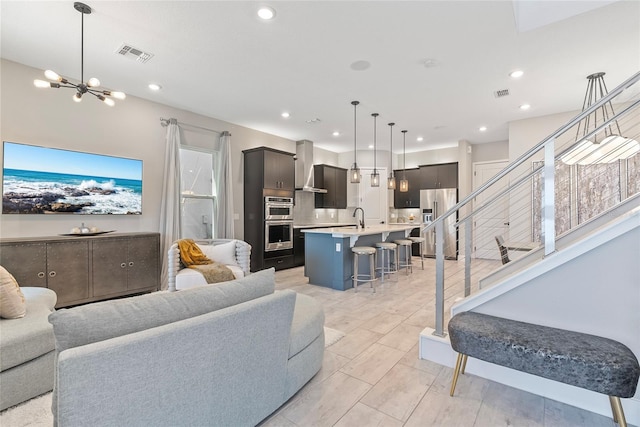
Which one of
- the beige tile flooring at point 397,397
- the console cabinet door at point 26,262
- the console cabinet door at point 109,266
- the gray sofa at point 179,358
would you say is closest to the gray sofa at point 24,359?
the gray sofa at point 179,358

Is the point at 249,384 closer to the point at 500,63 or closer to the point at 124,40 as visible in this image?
the point at 124,40

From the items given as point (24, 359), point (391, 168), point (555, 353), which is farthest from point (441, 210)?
point (24, 359)

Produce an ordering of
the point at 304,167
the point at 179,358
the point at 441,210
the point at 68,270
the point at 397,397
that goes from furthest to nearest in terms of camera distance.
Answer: the point at 441,210, the point at 304,167, the point at 68,270, the point at 397,397, the point at 179,358

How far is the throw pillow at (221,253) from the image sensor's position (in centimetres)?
414

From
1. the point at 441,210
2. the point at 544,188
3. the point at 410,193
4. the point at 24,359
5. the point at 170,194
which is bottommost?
the point at 24,359

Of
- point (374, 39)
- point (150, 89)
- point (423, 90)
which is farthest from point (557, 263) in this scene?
point (150, 89)

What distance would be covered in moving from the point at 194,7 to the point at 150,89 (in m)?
2.17

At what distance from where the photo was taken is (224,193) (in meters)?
5.48

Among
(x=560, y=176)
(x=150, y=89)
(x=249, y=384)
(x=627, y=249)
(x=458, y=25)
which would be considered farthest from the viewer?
(x=560, y=176)

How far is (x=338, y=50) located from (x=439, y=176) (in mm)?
5722

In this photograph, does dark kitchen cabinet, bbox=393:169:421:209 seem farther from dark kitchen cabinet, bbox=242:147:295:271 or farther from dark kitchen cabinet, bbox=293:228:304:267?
dark kitchen cabinet, bbox=242:147:295:271

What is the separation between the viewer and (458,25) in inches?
108

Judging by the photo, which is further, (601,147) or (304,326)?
(601,147)

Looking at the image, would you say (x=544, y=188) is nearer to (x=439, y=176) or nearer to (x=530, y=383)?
(x=530, y=383)
